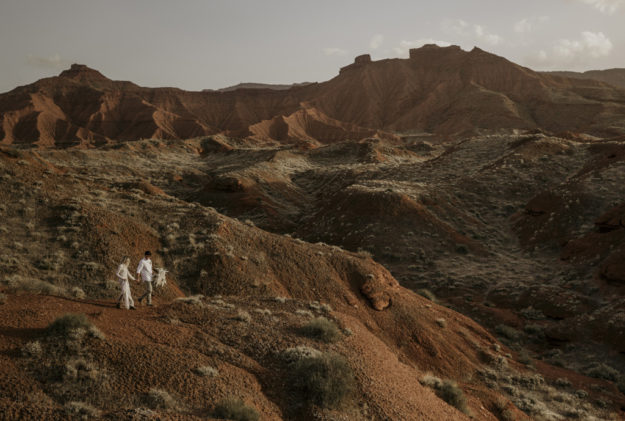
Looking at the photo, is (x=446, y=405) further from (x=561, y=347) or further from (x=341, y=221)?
(x=341, y=221)

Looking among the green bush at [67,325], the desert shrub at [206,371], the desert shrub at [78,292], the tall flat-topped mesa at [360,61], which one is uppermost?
the tall flat-topped mesa at [360,61]

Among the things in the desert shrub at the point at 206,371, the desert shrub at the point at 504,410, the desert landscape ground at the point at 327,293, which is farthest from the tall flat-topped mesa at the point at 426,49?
the desert shrub at the point at 206,371

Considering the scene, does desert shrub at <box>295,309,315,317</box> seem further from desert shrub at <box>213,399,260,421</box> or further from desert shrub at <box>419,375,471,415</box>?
desert shrub at <box>213,399,260,421</box>

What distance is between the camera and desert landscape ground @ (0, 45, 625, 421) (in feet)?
23.4

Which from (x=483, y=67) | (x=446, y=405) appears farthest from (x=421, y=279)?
(x=483, y=67)

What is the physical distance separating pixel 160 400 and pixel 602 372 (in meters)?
16.8

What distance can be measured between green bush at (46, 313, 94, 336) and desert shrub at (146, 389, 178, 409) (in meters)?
2.09

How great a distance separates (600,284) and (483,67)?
133736mm

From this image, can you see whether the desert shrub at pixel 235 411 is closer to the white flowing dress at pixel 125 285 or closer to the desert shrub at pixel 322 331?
the desert shrub at pixel 322 331

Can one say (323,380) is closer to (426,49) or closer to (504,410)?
(504,410)

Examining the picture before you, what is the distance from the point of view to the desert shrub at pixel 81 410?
557 centimetres

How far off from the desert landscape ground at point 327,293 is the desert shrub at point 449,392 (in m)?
0.06

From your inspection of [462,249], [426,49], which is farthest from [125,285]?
[426,49]

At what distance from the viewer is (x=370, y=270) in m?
18.1
